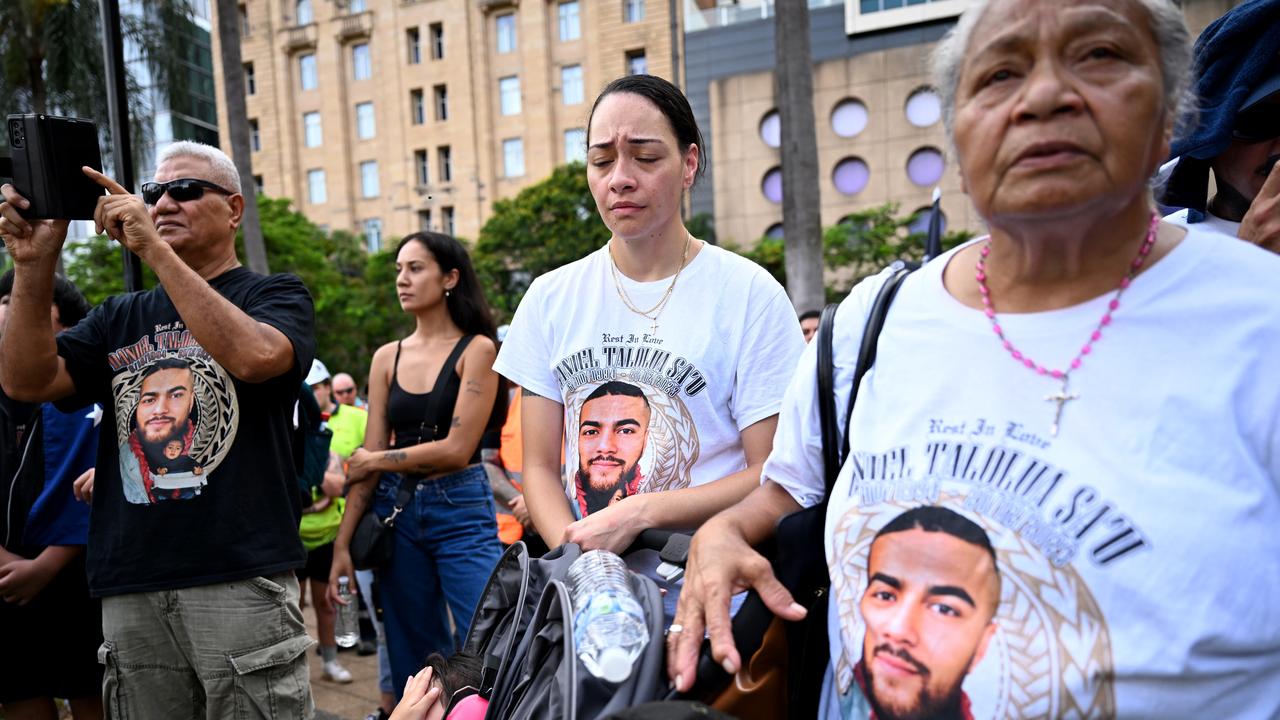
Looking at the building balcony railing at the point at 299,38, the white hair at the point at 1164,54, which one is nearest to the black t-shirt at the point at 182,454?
the white hair at the point at 1164,54

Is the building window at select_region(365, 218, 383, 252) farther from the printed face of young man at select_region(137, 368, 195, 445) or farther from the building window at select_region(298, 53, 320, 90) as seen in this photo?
the printed face of young man at select_region(137, 368, 195, 445)

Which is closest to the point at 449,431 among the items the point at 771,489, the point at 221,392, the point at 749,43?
the point at 221,392

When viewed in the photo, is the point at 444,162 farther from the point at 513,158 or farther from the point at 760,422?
the point at 760,422

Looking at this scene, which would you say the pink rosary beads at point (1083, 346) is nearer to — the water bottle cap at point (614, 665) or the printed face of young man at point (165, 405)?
the water bottle cap at point (614, 665)

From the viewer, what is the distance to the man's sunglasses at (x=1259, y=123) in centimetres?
180

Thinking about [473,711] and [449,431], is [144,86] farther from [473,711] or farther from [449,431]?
[473,711]

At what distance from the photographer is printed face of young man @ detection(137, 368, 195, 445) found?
2662 millimetres

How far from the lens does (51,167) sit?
2.52m

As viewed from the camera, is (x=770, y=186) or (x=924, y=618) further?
(x=770, y=186)

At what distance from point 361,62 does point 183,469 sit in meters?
48.2

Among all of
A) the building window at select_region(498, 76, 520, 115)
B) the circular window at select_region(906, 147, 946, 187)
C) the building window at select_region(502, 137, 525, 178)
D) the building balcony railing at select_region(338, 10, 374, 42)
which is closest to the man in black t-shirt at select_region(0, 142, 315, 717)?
the circular window at select_region(906, 147, 946, 187)

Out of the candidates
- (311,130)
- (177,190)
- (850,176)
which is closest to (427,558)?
(177,190)

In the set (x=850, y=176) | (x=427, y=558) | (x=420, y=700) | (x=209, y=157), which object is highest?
(x=850, y=176)

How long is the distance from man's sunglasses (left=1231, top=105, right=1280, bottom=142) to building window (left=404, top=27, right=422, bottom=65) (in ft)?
154
